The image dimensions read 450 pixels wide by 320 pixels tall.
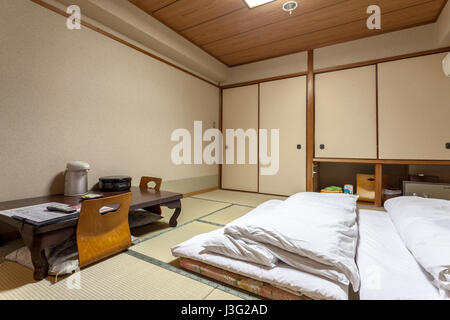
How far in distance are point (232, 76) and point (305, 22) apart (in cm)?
184

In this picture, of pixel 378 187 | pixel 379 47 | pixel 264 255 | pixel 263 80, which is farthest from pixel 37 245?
pixel 379 47

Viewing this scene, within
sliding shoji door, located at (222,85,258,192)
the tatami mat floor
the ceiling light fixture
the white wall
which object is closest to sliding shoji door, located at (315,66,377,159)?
sliding shoji door, located at (222,85,258,192)

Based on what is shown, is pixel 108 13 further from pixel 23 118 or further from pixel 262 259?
pixel 262 259

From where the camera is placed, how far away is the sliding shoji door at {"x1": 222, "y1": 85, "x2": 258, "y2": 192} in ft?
13.8

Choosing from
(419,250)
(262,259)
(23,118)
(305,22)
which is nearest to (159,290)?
(262,259)

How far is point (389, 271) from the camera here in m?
1.02

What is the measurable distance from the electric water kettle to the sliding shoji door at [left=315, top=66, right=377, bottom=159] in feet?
10.8

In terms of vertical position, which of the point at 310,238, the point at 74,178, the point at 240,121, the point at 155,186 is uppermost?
the point at 240,121

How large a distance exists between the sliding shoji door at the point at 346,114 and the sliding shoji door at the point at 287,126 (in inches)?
10.2

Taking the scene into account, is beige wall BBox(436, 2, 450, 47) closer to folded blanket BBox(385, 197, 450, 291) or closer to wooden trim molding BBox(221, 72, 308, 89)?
wooden trim molding BBox(221, 72, 308, 89)

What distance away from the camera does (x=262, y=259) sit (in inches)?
42.5

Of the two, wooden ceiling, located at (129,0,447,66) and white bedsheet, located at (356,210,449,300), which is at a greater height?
wooden ceiling, located at (129,0,447,66)

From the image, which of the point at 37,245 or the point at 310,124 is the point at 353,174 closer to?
the point at 310,124

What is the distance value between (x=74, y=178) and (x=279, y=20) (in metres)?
3.03
